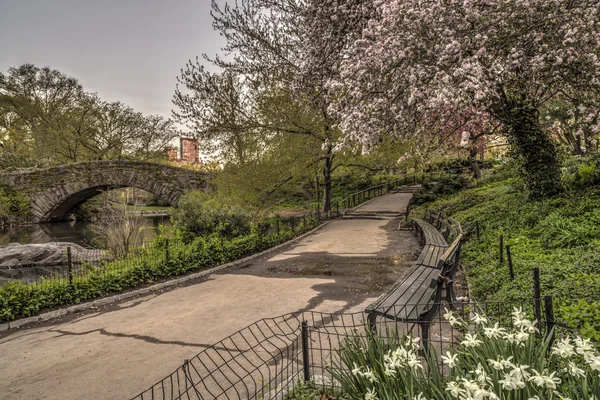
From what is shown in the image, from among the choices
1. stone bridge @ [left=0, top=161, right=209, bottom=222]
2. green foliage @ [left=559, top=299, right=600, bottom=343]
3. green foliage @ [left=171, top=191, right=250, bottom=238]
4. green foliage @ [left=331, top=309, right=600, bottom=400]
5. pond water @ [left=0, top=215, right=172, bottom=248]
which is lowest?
pond water @ [left=0, top=215, right=172, bottom=248]

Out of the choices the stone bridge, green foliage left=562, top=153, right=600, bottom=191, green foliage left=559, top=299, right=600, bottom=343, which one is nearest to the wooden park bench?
green foliage left=559, top=299, right=600, bottom=343

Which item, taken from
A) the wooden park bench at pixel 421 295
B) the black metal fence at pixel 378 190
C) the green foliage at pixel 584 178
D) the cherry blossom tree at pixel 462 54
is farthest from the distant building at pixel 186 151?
the green foliage at pixel 584 178

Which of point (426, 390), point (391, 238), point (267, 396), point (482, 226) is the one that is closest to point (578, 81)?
point (482, 226)

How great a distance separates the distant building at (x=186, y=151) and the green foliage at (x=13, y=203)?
12891 millimetres

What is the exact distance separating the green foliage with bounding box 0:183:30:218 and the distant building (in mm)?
12891

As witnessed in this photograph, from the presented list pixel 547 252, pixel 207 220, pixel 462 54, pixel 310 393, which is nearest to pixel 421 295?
pixel 310 393

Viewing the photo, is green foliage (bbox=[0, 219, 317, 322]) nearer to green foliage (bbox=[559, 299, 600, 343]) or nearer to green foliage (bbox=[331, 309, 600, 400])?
green foliage (bbox=[331, 309, 600, 400])

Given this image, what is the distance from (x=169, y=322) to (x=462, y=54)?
7295mm

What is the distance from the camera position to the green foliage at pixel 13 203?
1050 inches

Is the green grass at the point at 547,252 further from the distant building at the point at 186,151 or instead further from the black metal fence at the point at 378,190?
the black metal fence at the point at 378,190

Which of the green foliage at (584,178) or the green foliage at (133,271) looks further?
the green foliage at (584,178)

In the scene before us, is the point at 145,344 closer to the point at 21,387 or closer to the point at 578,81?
the point at 21,387

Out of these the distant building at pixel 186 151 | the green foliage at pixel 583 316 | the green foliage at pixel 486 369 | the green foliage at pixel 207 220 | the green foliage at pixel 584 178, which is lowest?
the green foliage at pixel 583 316

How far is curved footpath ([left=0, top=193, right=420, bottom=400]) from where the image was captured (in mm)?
4371
